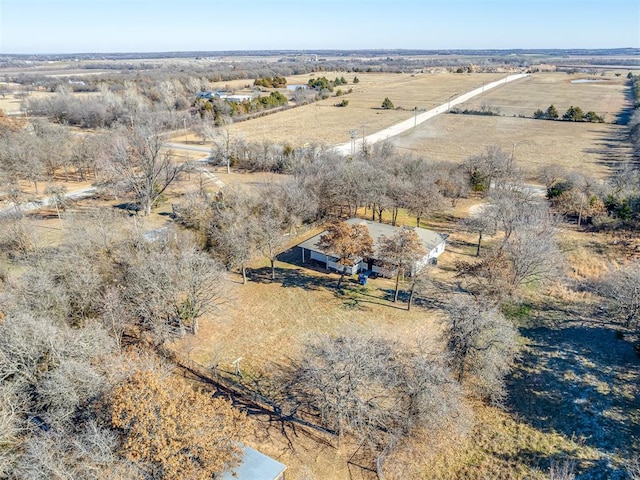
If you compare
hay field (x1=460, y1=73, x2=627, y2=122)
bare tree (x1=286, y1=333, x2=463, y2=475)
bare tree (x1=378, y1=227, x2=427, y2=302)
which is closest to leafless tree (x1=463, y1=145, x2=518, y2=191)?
bare tree (x1=378, y1=227, x2=427, y2=302)

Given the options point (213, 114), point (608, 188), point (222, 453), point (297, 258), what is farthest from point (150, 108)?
point (222, 453)

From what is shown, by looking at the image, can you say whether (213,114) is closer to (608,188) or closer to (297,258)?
(297,258)

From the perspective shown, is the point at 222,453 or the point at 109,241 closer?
the point at 222,453

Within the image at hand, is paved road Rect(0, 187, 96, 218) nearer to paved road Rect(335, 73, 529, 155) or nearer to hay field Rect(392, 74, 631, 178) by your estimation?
paved road Rect(335, 73, 529, 155)

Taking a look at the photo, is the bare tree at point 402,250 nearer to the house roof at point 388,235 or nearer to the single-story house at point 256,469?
the house roof at point 388,235

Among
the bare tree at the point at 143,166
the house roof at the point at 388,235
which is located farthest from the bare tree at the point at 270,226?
the bare tree at the point at 143,166
